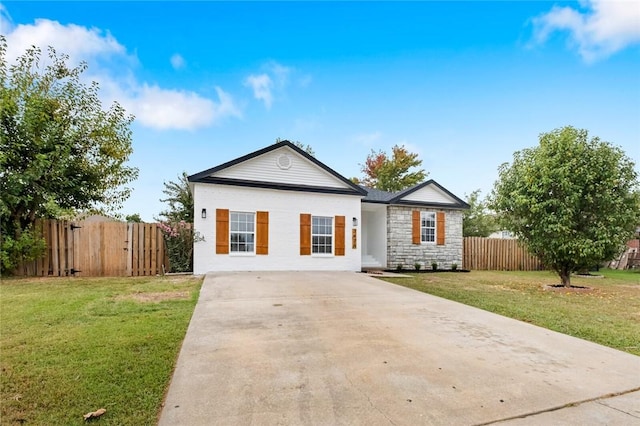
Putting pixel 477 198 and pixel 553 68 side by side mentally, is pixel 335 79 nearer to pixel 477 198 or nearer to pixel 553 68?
pixel 553 68

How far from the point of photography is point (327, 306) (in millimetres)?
6496

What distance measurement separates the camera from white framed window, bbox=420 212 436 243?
53.2 ft

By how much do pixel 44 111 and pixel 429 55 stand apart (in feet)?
43.7

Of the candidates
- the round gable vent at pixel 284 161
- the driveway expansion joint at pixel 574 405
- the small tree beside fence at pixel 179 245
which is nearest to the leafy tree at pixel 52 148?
the small tree beside fence at pixel 179 245

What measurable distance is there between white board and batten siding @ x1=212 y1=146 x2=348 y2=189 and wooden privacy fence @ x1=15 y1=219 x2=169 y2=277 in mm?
3476

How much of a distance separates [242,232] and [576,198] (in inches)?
404

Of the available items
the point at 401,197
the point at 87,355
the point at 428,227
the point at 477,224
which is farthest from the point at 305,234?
the point at 477,224

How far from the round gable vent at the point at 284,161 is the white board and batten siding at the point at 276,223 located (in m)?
0.93

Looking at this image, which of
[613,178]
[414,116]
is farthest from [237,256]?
[613,178]

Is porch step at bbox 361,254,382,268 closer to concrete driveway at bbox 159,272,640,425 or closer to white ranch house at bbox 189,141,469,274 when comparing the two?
white ranch house at bbox 189,141,469,274

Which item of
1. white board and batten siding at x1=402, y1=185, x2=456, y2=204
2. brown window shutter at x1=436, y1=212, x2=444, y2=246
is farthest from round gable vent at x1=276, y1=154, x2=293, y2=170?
brown window shutter at x1=436, y1=212, x2=444, y2=246

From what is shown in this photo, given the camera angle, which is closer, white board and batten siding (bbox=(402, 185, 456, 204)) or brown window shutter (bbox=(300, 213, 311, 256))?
brown window shutter (bbox=(300, 213, 311, 256))

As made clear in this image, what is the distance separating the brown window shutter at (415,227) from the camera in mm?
15953

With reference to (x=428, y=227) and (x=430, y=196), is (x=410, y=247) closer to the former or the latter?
(x=428, y=227)
